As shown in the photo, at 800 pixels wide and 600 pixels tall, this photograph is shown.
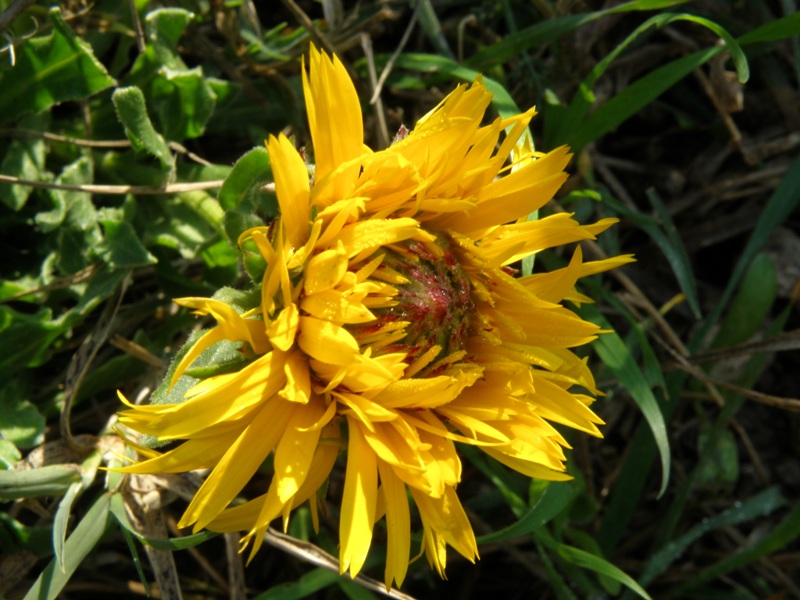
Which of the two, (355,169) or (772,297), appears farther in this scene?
(772,297)

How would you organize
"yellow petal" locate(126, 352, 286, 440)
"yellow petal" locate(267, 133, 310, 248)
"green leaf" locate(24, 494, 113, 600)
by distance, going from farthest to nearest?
"green leaf" locate(24, 494, 113, 600) < "yellow petal" locate(267, 133, 310, 248) < "yellow petal" locate(126, 352, 286, 440)

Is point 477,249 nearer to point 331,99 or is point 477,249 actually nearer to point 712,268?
point 331,99

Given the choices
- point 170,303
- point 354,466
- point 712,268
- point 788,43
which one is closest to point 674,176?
Result: point 712,268

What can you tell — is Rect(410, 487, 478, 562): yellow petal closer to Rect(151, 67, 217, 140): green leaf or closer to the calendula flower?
the calendula flower

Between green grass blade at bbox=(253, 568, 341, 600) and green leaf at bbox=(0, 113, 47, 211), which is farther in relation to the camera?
green grass blade at bbox=(253, 568, 341, 600)

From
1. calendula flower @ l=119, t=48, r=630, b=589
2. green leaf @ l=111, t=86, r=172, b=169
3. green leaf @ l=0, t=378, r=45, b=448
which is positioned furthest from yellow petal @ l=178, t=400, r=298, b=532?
green leaf @ l=111, t=86, r=172, b=169

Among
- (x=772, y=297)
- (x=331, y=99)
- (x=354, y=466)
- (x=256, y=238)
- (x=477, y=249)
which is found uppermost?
(x=331, y=99)

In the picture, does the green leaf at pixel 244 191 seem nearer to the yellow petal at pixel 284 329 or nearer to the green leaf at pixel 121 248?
the green leaf at pixel 121 248
